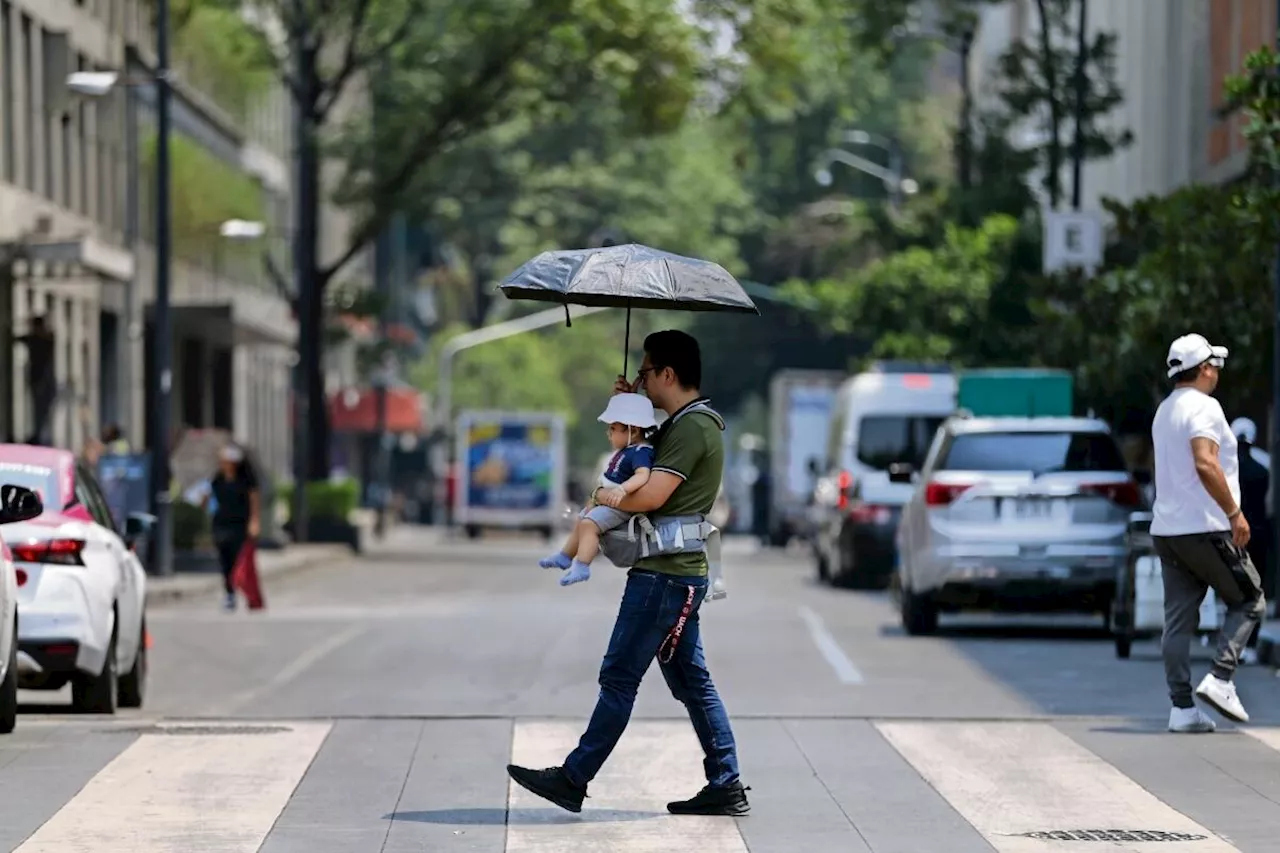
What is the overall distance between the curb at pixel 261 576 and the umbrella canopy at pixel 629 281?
767 inches

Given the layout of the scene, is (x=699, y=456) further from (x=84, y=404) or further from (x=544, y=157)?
(x=544, y=157)

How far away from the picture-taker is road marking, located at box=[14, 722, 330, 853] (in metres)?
10.0

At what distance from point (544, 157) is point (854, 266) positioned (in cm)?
894

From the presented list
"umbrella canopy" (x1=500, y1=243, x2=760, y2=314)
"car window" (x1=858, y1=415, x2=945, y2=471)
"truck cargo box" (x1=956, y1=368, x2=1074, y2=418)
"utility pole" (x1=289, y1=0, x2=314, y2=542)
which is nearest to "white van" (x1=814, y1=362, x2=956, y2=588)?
"car window" (x1=858, y1=415, x2=945, y2=471)

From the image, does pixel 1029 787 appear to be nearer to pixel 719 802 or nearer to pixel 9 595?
pixel 719 802

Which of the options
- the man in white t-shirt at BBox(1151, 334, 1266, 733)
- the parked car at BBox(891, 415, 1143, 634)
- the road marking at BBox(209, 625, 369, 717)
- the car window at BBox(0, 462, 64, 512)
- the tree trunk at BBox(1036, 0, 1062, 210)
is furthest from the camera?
the tree trunk at BBox(1036, 0, 1062, 210)

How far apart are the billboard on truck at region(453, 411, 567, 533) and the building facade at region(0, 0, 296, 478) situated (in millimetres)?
4585

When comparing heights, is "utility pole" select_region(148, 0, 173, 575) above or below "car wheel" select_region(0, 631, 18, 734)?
above

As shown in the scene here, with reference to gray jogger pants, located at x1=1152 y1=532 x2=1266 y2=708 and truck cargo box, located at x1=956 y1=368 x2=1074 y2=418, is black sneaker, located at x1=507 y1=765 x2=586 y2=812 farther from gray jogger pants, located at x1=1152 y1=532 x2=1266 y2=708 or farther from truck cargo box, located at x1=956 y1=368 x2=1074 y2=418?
truck cargo box, located at x1=956 y1=368 x2=1074 y2=418

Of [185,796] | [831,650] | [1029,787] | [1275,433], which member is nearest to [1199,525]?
[1029,787]

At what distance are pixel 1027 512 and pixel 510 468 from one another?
39.4 meters

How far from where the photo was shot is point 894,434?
112 feet

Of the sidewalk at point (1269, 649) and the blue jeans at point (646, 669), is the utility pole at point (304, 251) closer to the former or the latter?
the sidewalk at point (1269, 649)

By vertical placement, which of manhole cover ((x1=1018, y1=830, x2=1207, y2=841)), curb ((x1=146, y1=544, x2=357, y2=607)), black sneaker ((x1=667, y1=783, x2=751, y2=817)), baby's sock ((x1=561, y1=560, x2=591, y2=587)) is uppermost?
baby's sock ((x1=561, y1=560, x2=591, y2=587))
